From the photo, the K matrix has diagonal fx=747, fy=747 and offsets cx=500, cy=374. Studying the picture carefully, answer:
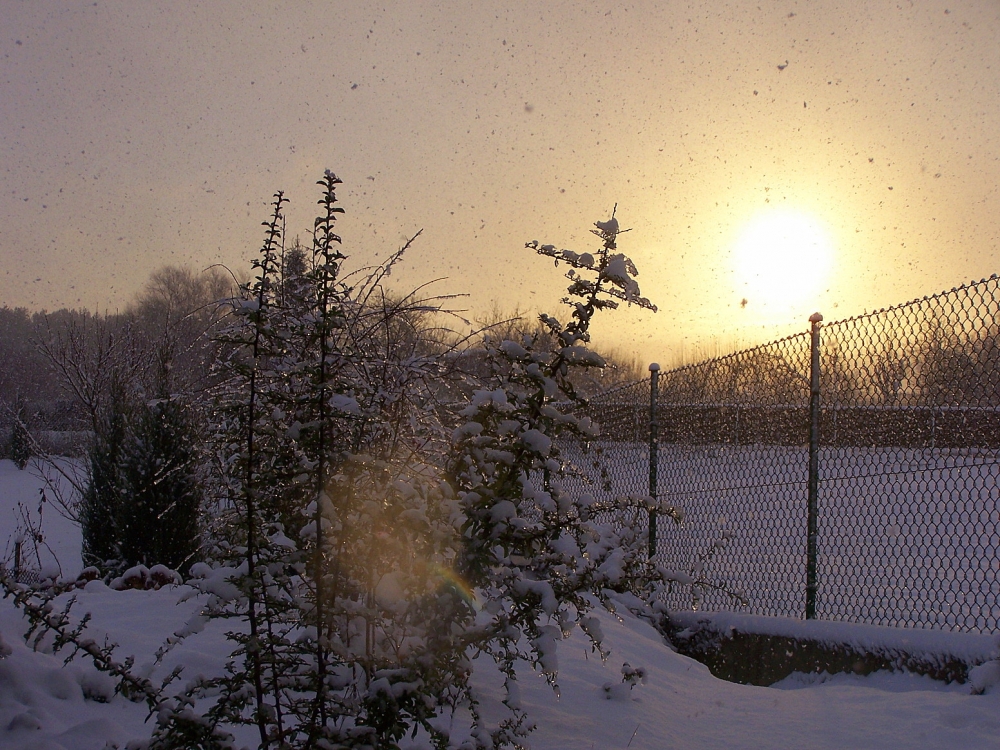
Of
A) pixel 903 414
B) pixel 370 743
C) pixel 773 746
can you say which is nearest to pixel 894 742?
pixel 773 746

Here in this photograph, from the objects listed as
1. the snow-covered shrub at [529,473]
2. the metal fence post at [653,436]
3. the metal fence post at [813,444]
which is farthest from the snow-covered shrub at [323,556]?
the metal fence post at [653,436]

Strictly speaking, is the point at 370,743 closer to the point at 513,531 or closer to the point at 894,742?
the point at 513,531

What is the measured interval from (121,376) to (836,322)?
849 cm

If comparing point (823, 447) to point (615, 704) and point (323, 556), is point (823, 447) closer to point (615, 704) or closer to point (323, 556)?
point (615, 704)

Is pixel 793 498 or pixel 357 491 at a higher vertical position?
pixel 357 491

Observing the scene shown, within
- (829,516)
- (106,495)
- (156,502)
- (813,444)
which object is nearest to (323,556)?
(813,444)

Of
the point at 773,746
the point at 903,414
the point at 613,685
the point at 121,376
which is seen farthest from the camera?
the point at 121,376

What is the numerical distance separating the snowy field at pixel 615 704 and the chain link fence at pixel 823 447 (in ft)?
1.65

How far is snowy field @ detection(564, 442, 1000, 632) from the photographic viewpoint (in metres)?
4.05

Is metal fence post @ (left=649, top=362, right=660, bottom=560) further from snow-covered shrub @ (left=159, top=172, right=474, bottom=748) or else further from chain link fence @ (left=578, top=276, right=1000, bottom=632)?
snow-covered shrub @ (left=159, top=172, right=474, bottom=748)

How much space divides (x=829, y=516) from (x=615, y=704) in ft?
9.96

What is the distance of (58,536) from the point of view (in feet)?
47.3

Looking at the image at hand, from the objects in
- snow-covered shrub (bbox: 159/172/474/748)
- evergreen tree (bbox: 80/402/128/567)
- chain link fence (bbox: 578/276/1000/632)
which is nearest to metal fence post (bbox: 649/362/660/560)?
chain link fence (bbox: 578/276/1000/632)

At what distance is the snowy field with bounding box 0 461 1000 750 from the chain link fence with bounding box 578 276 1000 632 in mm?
502
